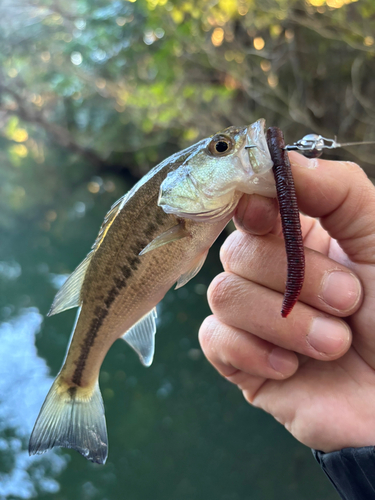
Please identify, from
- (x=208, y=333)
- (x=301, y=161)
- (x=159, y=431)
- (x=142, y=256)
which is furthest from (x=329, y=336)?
(x=159, y=431)

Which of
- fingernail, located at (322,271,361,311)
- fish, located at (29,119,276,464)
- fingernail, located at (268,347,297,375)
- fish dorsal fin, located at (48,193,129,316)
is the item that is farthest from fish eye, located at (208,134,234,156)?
fingernail, located at (268,347,297,375)

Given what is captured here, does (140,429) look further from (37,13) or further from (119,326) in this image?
(37,13)

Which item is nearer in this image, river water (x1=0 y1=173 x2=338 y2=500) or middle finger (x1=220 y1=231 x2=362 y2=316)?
middle finger (x1=220 y1=231 x2=362 y2=316)

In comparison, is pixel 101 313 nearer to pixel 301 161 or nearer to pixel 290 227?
pixel 290 227

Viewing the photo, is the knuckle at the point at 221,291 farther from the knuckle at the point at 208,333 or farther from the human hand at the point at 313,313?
the knuckle at the point at 208,333

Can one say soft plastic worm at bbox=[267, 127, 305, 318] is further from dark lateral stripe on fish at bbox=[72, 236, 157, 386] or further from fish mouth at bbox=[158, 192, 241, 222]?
dark lateral stripe on fish at bbox=[72, 236, 157, 386]

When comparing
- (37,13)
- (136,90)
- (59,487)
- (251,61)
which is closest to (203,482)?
(59,487)
